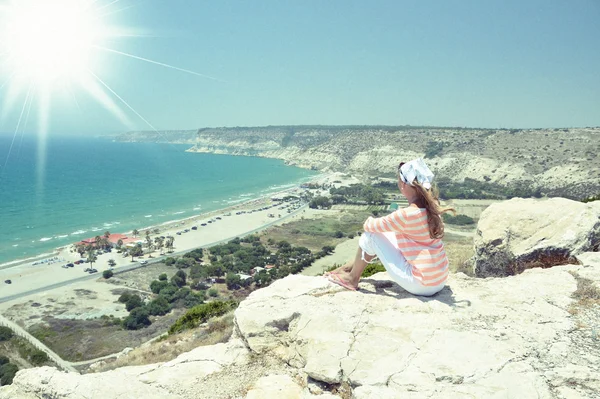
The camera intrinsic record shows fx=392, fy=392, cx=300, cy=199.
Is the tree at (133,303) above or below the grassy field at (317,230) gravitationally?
above

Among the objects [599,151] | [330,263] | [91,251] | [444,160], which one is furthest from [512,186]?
[91,251]

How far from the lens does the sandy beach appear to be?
38.9 m

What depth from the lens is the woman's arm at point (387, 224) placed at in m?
4.76

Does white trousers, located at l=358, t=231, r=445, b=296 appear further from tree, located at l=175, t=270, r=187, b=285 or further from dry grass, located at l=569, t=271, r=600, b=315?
tree, located at l=175, t=270, r=187, b=285

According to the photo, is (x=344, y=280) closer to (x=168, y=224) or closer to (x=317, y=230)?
(x=317, y=230)

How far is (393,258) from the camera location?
500 cm

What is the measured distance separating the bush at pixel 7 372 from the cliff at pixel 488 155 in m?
75.5

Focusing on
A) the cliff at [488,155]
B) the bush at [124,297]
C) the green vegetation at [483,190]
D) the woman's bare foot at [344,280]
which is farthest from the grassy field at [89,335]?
the green vegetation at [483,190]

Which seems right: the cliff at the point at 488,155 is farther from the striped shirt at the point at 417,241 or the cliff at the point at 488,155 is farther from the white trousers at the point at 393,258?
the white trousers at the point at 393,258

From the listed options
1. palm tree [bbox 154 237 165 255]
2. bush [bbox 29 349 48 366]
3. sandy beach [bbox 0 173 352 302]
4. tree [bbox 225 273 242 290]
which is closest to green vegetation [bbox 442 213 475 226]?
sandy beach [bbox 0 173 352 302]

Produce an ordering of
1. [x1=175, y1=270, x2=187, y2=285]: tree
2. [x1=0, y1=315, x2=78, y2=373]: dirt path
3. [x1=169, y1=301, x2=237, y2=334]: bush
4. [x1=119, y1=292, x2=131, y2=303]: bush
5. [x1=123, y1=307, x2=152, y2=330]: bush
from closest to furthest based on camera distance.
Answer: [x1=169, y1=301, x2=237, y2=334]: bush
[x1=0, y1=315, x2=78, y2=373]: dirt path
[x1=123, y1=307, x2=152, y2=330]: bush
[x1=119, y1=292, x2=131, y2=303]: bush
[x1=175, y1=270, x2=187, y2=285]: tree

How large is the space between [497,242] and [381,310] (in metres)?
4.48

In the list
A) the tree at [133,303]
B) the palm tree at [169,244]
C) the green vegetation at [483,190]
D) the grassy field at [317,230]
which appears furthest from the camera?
the green vegetation at [483,190]

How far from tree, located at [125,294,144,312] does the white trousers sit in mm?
32025
